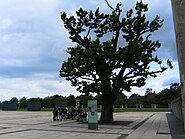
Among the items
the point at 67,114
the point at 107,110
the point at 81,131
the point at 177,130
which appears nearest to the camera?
the point at 81,131

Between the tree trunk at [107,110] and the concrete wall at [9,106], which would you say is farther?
the concrete wall at [9,106]

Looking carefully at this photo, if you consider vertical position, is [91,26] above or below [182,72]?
above

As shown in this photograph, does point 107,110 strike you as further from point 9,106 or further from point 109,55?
point 9,106

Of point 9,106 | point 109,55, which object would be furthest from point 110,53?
point 9,106

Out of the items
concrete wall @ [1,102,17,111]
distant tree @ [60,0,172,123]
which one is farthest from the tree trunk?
concrete wall @ [1,102,17,111]

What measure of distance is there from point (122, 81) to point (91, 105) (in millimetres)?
5591

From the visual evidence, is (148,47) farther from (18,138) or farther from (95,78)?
(18,138)

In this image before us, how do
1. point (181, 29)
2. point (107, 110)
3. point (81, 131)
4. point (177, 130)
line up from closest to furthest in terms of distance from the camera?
point (181, 29) < point (81, 131) < point (177, 130) < point (107, 110)

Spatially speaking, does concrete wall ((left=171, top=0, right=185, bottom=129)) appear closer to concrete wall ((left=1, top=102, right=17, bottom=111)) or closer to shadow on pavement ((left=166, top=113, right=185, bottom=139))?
shadow on pavement ((left=166, top=113, right=185, bottom=139))

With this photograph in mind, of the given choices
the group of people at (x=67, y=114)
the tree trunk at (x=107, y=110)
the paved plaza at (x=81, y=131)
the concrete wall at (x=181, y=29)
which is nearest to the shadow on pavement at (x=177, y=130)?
the paved plaza at (x=81, y=131)

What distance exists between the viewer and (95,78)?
75.0ft

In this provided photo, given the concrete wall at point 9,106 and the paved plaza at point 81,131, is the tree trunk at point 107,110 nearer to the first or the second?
the paved plaza at point 81,131

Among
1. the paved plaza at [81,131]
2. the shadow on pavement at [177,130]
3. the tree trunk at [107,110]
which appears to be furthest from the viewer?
the tree trunk at [107,110]

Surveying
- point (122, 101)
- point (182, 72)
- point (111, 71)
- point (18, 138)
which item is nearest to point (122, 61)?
point (111, 71)
